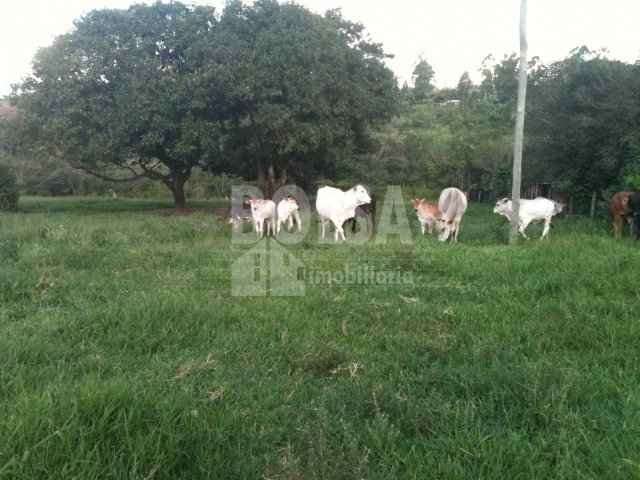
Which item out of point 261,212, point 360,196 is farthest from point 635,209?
point 261,212

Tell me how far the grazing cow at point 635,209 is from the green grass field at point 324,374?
352 centimetres

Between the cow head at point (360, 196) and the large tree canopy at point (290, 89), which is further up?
the large tree canopy at point (290, 89)

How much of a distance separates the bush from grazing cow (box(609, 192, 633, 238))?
19.1 metres

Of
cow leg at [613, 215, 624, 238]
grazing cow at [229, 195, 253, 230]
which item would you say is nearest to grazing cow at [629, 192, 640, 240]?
cow leg at [613, 215, 624, 238]

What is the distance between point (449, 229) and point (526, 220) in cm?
173

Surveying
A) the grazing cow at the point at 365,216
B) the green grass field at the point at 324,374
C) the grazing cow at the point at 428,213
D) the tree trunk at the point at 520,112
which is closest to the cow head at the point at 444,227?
the grazing cow at the point at 428,213

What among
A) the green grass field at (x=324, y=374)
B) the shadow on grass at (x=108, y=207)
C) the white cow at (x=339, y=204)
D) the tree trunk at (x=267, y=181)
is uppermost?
the tree trunk at (x=267, y=181)

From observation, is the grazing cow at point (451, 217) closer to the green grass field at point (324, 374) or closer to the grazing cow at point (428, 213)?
the grazing cow at point (428, 213)

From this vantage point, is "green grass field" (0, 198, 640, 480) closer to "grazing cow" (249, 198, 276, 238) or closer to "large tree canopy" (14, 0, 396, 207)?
"grazing cow" (249, 198, 276, 238)

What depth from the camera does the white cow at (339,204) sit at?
10539 millimetres

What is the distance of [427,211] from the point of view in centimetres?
1118

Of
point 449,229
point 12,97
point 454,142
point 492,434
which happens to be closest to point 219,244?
point 449,229

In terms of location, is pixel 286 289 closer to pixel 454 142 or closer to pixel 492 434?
pixel 492 434

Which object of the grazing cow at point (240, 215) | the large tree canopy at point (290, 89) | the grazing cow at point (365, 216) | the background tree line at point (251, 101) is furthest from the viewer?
the large tree canopy at point (290, 89)
